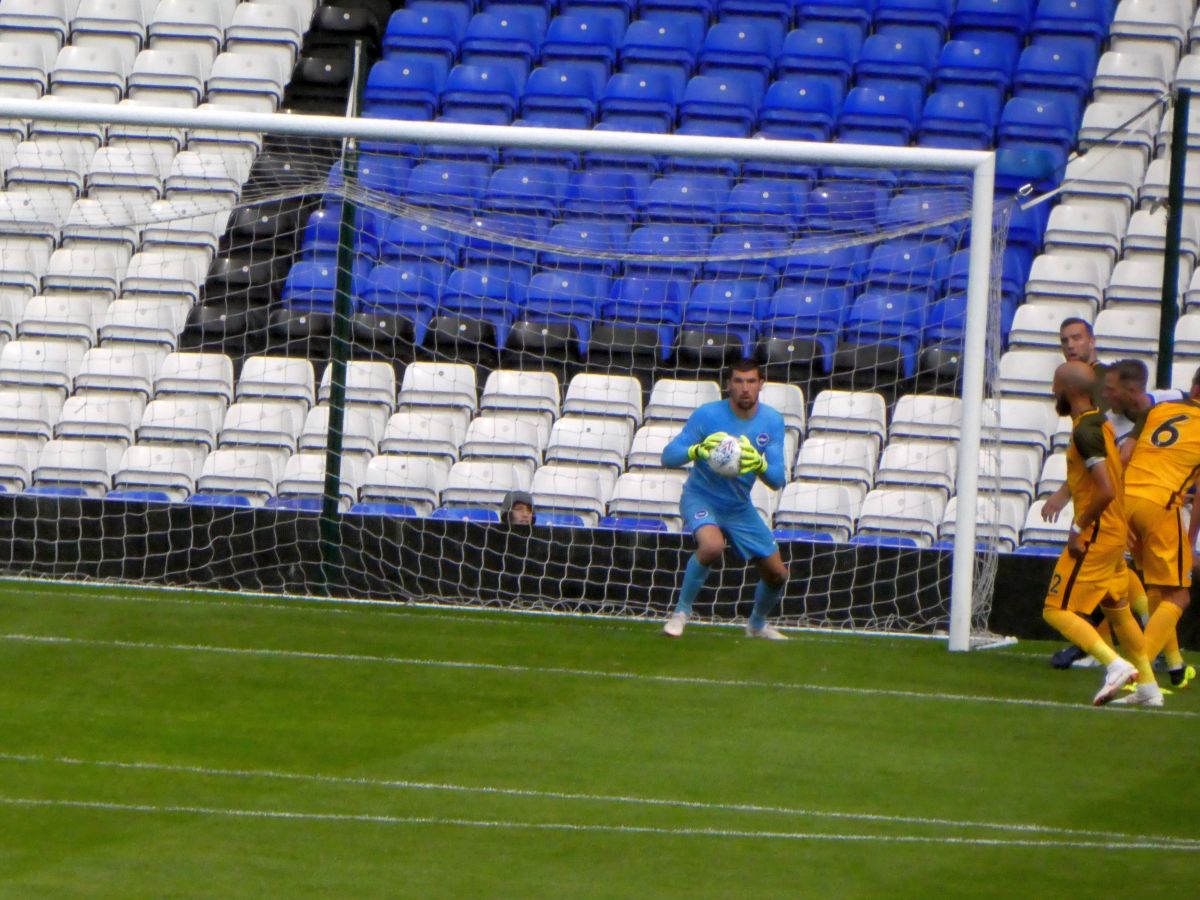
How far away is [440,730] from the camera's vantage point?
8.27 metres

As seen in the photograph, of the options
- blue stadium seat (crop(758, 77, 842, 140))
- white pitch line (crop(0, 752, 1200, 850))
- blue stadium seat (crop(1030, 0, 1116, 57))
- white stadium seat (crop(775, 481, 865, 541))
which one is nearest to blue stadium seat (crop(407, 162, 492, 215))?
blue stadium seat (crop(758, 77, 842, 140))

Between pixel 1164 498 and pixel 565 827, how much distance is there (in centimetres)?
419

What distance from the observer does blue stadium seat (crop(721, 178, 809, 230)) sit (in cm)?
1445

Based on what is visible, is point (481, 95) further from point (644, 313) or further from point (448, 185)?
point (644, 313)

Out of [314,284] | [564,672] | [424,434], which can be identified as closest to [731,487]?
[564,672]

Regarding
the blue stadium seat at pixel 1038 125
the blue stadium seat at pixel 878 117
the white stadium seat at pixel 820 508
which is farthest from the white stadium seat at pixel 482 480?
the blue stadium seat at pixel 1038 125

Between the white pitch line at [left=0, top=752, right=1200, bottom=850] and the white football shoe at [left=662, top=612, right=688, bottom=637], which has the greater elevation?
the white football shoe at [left=662, top=612, right=688, bottom=637]

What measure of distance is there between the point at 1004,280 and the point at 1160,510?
530 centimetres

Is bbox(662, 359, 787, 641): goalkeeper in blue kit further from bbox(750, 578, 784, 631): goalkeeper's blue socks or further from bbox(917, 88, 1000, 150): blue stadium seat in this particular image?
bbox(917, 88, 1000, 150): blue stadium seat

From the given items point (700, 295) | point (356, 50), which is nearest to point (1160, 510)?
point (700, 295)

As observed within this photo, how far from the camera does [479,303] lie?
46.8ft

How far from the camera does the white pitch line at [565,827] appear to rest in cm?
655

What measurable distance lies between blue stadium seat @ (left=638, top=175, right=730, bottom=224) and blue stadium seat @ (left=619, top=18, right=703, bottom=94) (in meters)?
1.88

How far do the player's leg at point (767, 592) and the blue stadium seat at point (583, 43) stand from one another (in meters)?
7.30
